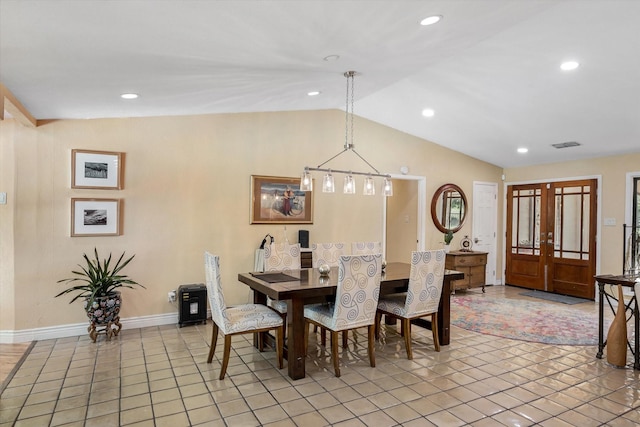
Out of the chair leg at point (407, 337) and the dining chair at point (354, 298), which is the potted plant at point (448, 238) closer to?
the chair leg at point (407, 337)

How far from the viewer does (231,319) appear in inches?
125

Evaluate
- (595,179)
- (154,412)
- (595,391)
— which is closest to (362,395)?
(154,412)

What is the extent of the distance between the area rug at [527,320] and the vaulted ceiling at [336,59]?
2474 mm

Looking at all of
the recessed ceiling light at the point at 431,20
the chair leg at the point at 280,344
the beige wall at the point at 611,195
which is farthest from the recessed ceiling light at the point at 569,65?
the chair leg at the point at 280,344

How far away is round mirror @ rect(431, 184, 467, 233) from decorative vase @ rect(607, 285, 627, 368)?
3.48 m

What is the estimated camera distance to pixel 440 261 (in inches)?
146

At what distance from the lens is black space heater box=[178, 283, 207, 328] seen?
4.44 metres

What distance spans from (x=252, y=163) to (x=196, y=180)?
77 cm

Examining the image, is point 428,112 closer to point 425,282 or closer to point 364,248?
point 364,248

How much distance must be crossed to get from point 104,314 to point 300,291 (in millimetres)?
2257

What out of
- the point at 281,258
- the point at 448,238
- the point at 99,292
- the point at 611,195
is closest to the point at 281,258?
the point at 281,258

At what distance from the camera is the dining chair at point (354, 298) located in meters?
3.12

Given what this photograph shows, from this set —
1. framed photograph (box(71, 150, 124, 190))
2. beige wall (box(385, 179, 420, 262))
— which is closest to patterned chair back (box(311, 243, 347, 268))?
framed photograph (box(71, 150, 124, 190))

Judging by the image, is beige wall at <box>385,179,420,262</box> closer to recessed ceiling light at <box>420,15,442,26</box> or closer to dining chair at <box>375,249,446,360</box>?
dining chair at <box>375,249,446,360</box>
